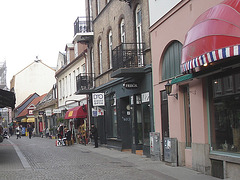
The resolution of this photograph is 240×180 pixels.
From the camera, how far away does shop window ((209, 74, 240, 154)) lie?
34.8 ft

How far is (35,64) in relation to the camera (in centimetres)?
7400

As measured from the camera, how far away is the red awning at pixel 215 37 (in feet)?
28.6

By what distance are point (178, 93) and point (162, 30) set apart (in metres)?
2.78

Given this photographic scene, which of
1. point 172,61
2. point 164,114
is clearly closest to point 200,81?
point 172,61

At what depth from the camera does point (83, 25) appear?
28734 millimetres

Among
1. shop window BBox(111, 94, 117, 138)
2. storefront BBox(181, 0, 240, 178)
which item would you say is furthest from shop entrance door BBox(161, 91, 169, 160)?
shop window BBox(111, 94, 117, 138)

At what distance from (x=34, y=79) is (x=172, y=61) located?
6420cm

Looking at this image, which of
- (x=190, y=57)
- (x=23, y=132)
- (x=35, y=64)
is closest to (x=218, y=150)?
(x=190, y=57)

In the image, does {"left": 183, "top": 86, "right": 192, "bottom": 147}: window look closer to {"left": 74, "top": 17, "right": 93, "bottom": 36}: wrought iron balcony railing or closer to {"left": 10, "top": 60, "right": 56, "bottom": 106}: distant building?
{"left": 74, "top": 17, "right": 93, "bottom": 36}: wrought iron balcony railing

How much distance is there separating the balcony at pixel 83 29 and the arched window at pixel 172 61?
1300 cm

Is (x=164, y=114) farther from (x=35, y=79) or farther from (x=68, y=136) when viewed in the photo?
(x=35, y=79)

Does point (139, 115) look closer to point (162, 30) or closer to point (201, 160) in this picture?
point (162, 30)

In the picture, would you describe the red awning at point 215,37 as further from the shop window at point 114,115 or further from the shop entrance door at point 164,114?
the shop window at point 114,115

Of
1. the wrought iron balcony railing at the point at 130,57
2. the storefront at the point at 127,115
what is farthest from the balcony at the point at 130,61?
the storefront at the point at 127,115
